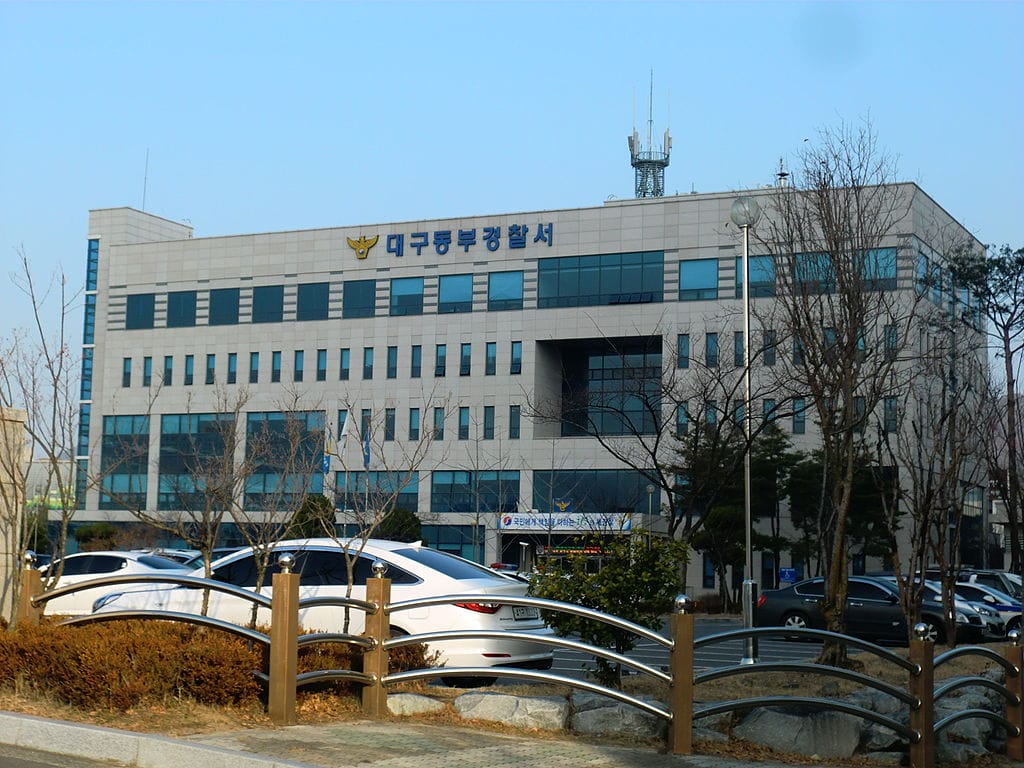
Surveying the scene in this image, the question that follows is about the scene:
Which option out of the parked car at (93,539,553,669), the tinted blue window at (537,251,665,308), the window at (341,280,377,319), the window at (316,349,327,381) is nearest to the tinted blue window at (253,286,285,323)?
the window at (316,349,327,381)

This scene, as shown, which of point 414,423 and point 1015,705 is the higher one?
point 414,423

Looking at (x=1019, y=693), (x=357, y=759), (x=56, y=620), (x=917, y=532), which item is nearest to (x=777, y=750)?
(x=1019, y=693)

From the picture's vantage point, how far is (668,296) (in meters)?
58.8

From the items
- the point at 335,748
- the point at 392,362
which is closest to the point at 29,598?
the point at 335,748

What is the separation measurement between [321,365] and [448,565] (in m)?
51.8

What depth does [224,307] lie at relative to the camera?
2653 inches

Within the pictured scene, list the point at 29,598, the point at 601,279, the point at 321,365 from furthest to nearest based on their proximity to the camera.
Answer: the point at 321,365, the point at 601,279, the point at 29,598

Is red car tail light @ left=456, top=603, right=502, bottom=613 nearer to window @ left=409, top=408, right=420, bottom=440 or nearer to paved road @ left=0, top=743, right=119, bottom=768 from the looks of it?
paved road @ left=0, top=743, right=119, bottom=768

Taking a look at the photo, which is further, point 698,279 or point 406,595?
point 698,279

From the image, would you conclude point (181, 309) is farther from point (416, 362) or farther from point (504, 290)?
point (504, 290)

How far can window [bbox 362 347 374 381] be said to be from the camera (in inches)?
2525

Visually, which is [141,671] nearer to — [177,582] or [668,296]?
[177,582]

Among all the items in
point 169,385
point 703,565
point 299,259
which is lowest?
point 703,565

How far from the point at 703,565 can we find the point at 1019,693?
4873 cm
